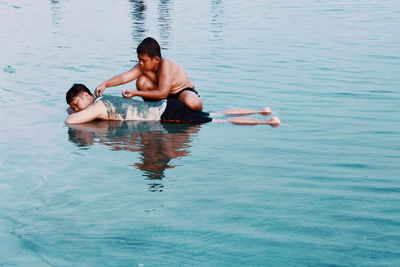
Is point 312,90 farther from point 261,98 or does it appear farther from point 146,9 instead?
point 146,9

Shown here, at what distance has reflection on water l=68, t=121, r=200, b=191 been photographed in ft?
21.1

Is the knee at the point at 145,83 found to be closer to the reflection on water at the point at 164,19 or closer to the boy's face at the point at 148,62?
the boy's face at the point at 148,62

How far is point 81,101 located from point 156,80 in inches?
45.9

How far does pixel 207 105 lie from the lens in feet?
32.0

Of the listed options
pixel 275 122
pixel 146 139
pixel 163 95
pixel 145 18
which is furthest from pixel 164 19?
pixel 146 139

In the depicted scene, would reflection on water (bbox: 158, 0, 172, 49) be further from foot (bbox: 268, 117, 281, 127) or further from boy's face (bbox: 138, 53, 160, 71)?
foot (bbox: 268, 117, 281, 127)

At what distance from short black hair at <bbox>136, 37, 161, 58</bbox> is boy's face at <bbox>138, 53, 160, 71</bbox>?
0.05m

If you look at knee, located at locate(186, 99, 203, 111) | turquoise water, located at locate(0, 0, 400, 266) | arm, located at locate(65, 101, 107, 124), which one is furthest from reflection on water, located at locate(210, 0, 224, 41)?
arm, located at locate(65, 101, 107, 124)

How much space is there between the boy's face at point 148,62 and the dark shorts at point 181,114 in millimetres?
599

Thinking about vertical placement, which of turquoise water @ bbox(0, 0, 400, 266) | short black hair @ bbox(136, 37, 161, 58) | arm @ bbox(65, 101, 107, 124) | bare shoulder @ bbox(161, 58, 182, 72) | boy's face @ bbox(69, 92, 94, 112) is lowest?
turquoise water @ bbox(0, 0, 400, 266)

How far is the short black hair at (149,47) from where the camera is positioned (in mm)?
8414

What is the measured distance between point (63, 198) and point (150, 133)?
2.82m

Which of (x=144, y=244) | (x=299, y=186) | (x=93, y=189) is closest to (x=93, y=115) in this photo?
(x=93, y=189)

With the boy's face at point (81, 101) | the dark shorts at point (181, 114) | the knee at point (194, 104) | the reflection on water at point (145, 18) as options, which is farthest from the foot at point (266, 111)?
the reflection on water at point (145, 18)
